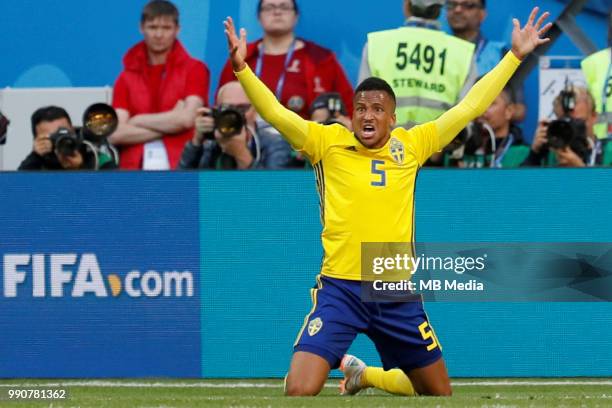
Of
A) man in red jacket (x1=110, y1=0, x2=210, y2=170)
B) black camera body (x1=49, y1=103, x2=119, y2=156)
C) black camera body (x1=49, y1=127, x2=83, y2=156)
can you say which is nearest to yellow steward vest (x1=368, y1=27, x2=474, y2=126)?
man in red jacket (x1=110, y1=0, x2=210, y2=170)

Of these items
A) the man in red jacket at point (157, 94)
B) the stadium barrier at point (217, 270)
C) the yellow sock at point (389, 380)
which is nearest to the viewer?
the yellow sock at point (389, 380)

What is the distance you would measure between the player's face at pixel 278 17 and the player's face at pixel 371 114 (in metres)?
4.35

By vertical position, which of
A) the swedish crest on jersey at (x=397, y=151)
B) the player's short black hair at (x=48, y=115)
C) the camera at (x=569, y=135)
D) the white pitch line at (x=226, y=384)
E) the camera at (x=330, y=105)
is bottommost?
the white pitch line at (x=226, y=384)

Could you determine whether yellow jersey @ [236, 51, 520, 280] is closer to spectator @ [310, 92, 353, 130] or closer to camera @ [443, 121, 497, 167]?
camera @ [443, 121, 497, 167]

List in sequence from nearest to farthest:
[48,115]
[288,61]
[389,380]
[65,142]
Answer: [389,380]
[65,142]
[48,115]
[288,61]

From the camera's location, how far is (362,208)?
886 cm

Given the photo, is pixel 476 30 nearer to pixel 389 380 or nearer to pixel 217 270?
pixel 217 270

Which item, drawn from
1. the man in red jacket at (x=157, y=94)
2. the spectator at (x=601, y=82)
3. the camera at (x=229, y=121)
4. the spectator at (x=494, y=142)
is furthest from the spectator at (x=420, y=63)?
the man in red jacket at (x=157, y=94)

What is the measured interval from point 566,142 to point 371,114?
343 centimetres

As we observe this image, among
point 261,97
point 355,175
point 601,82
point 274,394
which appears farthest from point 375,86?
point 601,82

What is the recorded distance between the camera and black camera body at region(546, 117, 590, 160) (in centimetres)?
1182

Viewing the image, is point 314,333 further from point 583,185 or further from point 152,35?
point 152,35

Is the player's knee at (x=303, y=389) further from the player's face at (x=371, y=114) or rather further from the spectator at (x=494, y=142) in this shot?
the spectator at (x=494, y=142)

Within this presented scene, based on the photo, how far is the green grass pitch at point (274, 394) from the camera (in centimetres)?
807
